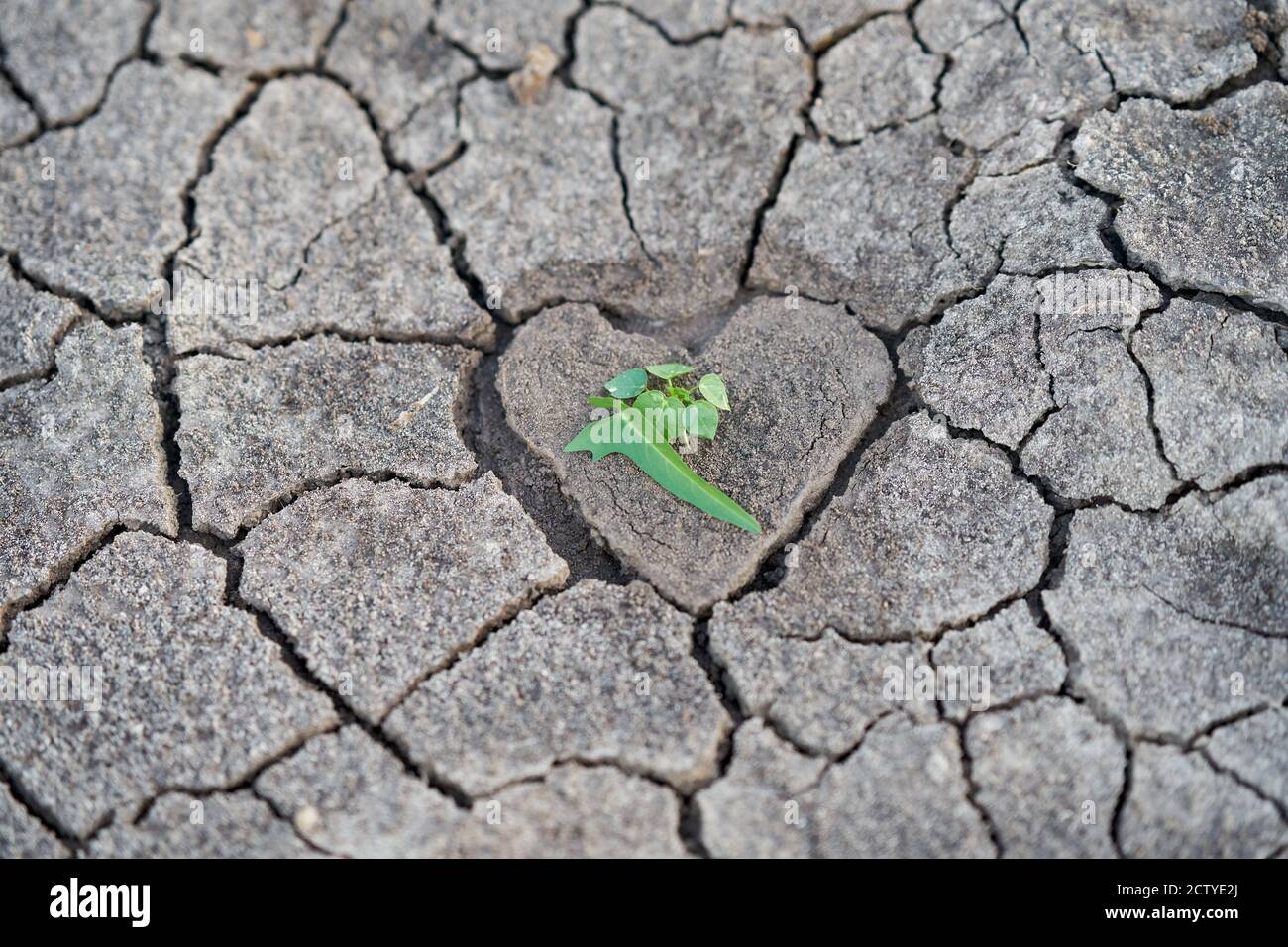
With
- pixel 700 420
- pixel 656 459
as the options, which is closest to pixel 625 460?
pixel 656 459

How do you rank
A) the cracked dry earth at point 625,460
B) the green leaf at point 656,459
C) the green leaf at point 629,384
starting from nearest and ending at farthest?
1. the cracked dry earth at point 625,460
2. the green leaf at point 656,459
3. the green leaf at point 629,384

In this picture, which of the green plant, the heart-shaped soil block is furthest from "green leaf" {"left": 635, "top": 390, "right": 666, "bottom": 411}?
the heart-shaped soil block

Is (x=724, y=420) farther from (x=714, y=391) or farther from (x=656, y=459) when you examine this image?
(x=656, y=459)

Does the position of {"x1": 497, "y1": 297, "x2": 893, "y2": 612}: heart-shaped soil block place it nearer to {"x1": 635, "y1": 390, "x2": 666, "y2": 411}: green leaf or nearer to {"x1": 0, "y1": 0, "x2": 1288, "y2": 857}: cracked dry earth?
{"x1": 0, "y1": 0, "x2": 1288, "y2": 857}: cracked dry earth

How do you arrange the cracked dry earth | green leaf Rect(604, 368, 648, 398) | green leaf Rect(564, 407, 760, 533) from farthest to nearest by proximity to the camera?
green leaf Rect(604, 368, 648, 398)
green leaf Rect(564, 407, 760, 533)
the cracked dry earth

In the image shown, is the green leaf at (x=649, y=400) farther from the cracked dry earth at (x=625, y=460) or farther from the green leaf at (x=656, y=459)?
the cracked dry earth at (x=625, y=460)

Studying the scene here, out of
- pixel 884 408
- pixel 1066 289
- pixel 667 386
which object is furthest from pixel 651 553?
pixel 1066 289

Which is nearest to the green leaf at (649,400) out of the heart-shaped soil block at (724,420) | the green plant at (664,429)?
the green plant at (664,429)

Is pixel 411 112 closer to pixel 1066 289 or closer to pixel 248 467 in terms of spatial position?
pixel 248 467
